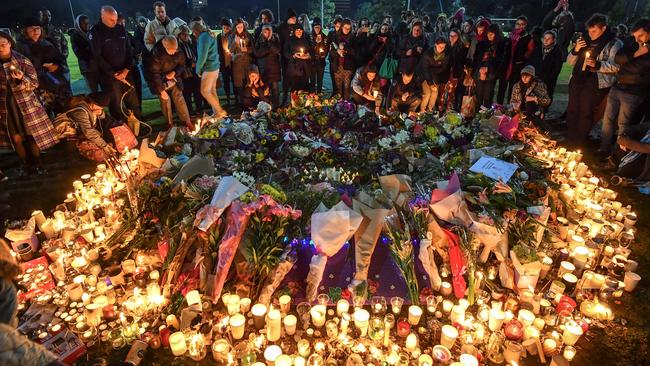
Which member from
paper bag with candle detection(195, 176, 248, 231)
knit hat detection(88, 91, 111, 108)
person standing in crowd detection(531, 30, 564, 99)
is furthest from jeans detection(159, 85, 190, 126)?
person standing in crowd detection(531, 30, 564, 99)

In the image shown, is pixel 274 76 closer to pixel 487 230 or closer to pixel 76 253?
pixel 76 253

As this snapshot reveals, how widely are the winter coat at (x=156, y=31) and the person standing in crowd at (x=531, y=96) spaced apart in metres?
5.81

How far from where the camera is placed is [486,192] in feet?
12.0

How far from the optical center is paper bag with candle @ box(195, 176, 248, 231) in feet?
10.6

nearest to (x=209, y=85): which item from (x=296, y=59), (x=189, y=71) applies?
(x=189, y=71)

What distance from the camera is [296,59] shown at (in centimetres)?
784

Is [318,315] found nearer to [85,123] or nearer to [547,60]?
[85,123]

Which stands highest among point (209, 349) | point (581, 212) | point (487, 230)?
point (487, 230)

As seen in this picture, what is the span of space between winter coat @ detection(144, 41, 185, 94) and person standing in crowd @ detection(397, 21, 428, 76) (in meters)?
3.89

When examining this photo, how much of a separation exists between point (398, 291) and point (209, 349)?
1561 millimetres

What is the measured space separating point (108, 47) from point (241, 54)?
2318 mm

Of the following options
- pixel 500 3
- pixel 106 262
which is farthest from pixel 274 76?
pixel 500 3

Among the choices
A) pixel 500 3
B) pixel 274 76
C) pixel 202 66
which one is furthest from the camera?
pixel 500 3

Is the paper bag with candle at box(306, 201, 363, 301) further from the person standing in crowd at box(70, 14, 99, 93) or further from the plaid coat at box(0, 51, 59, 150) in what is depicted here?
the person standing in crowd at box(70, 14, 99, 93)
